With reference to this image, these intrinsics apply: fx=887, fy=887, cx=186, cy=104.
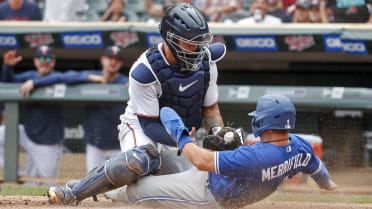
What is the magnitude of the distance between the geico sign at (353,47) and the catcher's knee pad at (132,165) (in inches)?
182

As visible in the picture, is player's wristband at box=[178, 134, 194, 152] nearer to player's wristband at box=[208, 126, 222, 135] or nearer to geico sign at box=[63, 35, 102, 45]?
player's wristband at box=[208, 126, 222, 135]

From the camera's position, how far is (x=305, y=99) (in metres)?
9.62

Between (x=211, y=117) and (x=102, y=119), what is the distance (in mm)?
3830

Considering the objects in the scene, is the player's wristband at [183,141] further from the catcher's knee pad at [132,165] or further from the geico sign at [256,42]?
the geico sign at [256,42]

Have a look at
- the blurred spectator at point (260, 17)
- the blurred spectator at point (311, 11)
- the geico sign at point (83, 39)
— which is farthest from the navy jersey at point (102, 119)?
the blurred spectator at point (311, 11)

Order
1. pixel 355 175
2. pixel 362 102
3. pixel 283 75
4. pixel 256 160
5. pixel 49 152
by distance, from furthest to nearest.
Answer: pixel 283 75 < pixel 49 152 < pixel 362 102 < pixel 355 175 < pixel 256 160

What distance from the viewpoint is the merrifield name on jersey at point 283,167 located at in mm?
5461

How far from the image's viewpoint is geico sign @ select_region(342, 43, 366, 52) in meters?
9.98

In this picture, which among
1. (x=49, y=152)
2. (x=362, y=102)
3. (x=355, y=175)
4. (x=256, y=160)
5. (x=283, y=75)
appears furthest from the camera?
(x=283, y=75)

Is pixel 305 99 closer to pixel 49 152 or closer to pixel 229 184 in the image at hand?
pixel 49 152

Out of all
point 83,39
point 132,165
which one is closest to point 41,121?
point 83,39

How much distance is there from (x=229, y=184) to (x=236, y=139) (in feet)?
1.11

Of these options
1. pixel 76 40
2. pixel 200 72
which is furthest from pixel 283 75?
pixel 200 72

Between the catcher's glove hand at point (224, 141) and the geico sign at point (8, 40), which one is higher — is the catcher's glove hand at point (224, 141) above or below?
above
